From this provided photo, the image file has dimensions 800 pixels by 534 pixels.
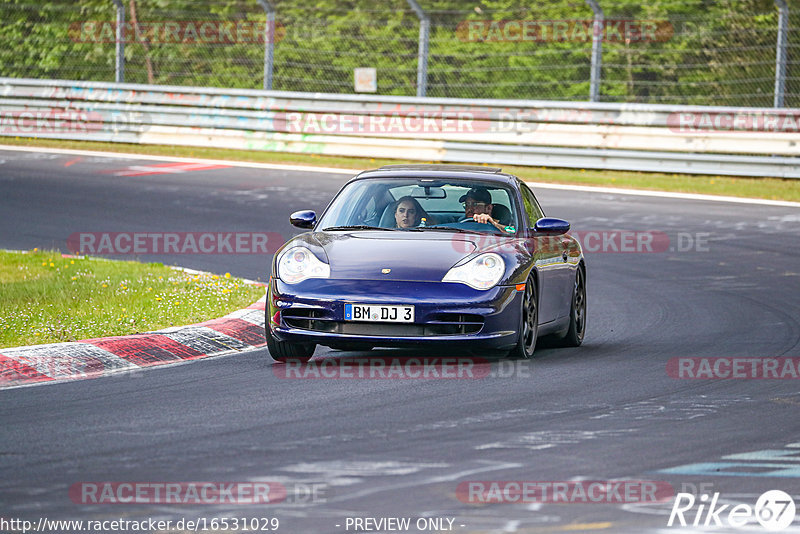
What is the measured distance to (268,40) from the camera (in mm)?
23969

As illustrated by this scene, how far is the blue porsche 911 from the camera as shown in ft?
27.8

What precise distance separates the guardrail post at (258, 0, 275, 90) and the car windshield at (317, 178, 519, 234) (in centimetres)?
1436

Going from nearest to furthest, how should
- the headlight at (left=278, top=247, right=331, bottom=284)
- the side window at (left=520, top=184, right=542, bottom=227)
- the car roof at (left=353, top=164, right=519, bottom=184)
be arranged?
the headlight at (left=278, top=247, right=331, bottom=284) < the car roof at (left=353, top=164, right=519, bottom=184) < the side window at (left=520, top=184, right=542, bottom=227)

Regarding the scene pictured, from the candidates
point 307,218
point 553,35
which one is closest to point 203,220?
point 307,218

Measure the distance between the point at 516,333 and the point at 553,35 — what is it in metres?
24.1

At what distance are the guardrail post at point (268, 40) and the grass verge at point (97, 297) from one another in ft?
35.0

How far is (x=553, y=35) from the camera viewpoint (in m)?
32.0

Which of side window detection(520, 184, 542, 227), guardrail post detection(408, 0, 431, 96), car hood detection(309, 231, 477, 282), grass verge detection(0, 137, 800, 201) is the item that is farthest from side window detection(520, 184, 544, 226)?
guardrail post detection(408, 0, 431, 96)

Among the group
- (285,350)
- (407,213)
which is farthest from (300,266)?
(407,213)

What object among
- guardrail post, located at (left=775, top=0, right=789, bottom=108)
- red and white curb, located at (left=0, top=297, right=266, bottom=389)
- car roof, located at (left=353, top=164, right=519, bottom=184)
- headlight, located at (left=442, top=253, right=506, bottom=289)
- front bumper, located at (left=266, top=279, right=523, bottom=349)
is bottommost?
red and white curb, located at (left=0, top=297, right=266, bottom=389)

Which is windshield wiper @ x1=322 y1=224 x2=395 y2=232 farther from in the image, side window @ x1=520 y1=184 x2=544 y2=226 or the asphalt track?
side window @ x1=520 y1=184 x2=544 y2=226

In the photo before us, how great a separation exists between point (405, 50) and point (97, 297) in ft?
47.8

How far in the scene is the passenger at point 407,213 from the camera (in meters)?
9.56

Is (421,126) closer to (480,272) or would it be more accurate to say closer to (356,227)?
(356,227)
